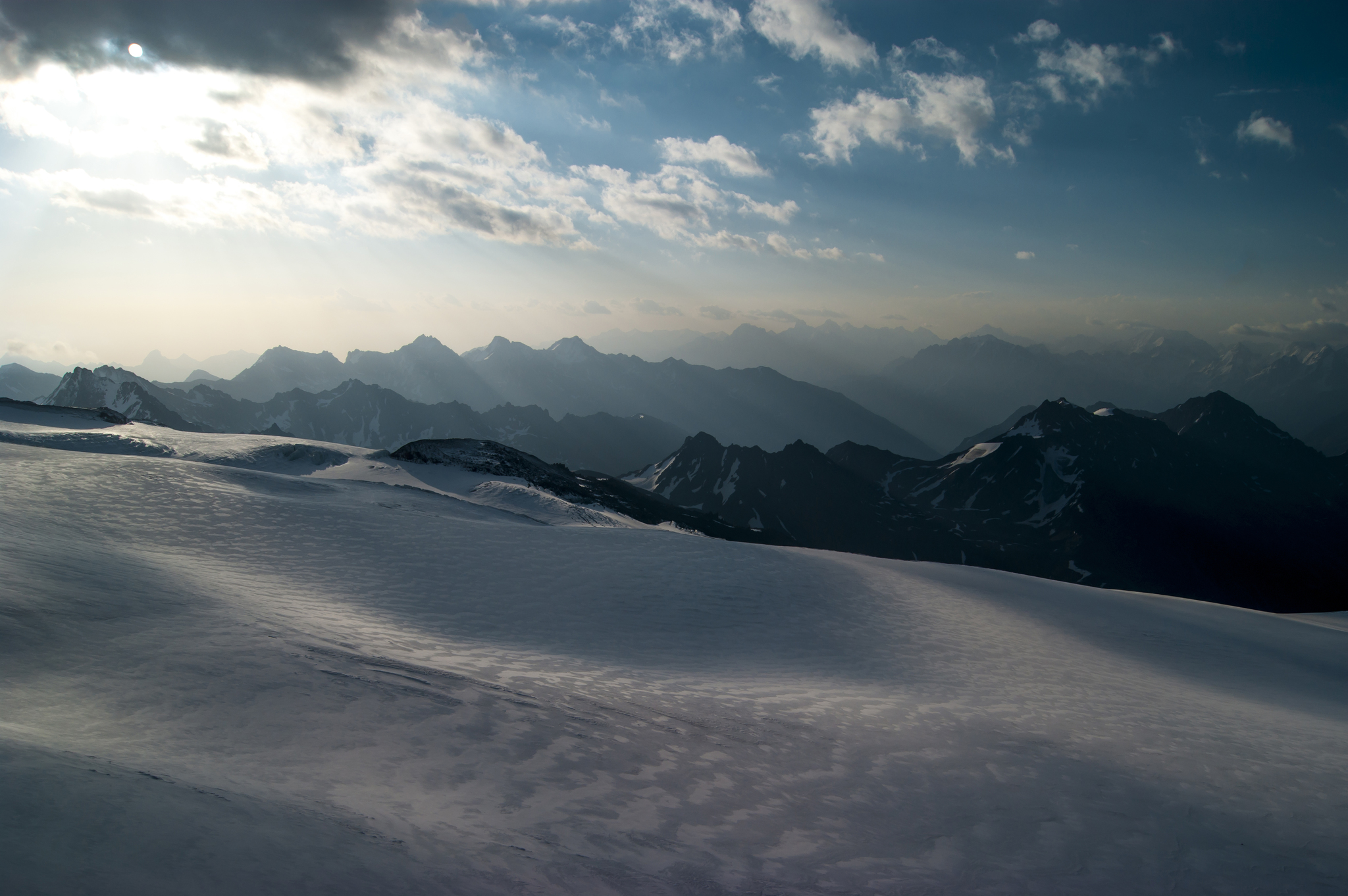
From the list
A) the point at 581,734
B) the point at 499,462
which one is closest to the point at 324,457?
the point at 499,462

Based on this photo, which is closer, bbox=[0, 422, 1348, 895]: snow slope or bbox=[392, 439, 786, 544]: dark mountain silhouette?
bbox=[0, 422, 1348, 895]: snow slope

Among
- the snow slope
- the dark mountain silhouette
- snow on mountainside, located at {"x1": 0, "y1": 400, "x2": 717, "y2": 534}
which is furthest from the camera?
the dark mountain silhouette

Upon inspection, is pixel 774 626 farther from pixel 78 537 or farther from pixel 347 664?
pixel 78 537

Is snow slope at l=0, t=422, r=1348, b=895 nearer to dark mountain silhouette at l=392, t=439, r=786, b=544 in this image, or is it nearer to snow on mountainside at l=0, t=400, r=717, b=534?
snow on mountainside at l=0, t=400, r=717, b=534

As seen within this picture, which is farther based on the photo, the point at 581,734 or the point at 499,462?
the point at 499,462

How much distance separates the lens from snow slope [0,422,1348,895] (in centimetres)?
582

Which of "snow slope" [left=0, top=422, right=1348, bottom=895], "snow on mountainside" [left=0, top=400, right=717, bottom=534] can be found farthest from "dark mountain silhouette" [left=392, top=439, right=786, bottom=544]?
"snow slope" [left=0, top=422, right=1348, bottom=895]

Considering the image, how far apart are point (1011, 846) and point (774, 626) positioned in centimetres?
979

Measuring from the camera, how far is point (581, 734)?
920 cm

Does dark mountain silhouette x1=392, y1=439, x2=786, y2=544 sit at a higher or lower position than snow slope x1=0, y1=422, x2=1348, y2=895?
higher

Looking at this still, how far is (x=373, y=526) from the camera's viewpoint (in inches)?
858

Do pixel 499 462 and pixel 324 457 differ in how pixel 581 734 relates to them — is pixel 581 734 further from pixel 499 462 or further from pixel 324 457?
pixel 499 462

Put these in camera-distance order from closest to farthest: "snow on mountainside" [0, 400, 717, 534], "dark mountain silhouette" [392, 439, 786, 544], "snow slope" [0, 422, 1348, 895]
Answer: "snow slope" [0, 422, 1348, 895] < "snow on mountainside" [0, 400, 717, 534] < "dark mountain silhouette" [392, 439, 786, 544]

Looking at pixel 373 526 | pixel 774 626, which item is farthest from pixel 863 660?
pixel 373 526
